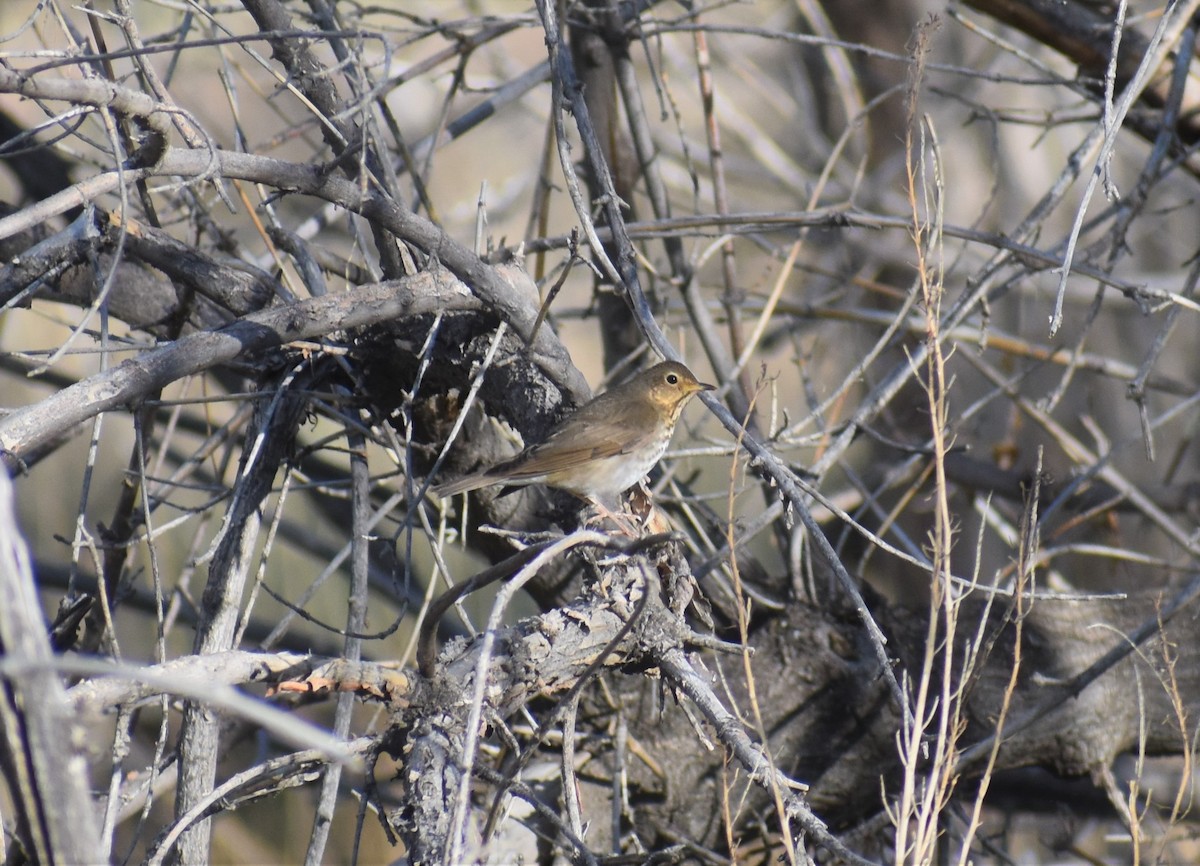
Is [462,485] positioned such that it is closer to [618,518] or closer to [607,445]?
[618,518]

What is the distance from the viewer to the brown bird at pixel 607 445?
3389mm

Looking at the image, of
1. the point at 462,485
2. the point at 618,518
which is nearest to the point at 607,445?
the point at 618,518

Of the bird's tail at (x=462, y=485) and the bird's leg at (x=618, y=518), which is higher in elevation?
the bird's tail at (x=462, y=485)

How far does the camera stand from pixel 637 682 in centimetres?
382

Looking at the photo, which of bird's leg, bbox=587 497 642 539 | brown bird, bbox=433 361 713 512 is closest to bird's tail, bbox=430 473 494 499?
brown bird, bbox=433 361 713 512

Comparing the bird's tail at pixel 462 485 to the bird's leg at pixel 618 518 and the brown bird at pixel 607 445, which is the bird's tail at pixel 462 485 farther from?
the bird's leg at pixel 618 518

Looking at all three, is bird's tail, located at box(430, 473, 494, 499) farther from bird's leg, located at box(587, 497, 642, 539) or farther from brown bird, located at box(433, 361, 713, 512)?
bird's leg, located at box(587, 497, 642, 539)

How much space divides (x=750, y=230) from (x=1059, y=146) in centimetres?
854

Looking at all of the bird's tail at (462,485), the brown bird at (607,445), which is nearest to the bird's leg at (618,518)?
the brown bird at (607,445)

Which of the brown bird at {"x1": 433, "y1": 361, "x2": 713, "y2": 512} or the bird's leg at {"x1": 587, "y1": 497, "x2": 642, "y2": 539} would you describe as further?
the brown bird at {"x1": 433, "y1": 361, "x2": 713, "y2": 512}

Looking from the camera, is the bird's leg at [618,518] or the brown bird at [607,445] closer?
the bird's leg at [618,518]

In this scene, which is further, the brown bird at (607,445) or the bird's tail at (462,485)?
the brown bird at (607,445)

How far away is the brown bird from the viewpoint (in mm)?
3389

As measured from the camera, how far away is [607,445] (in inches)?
147
